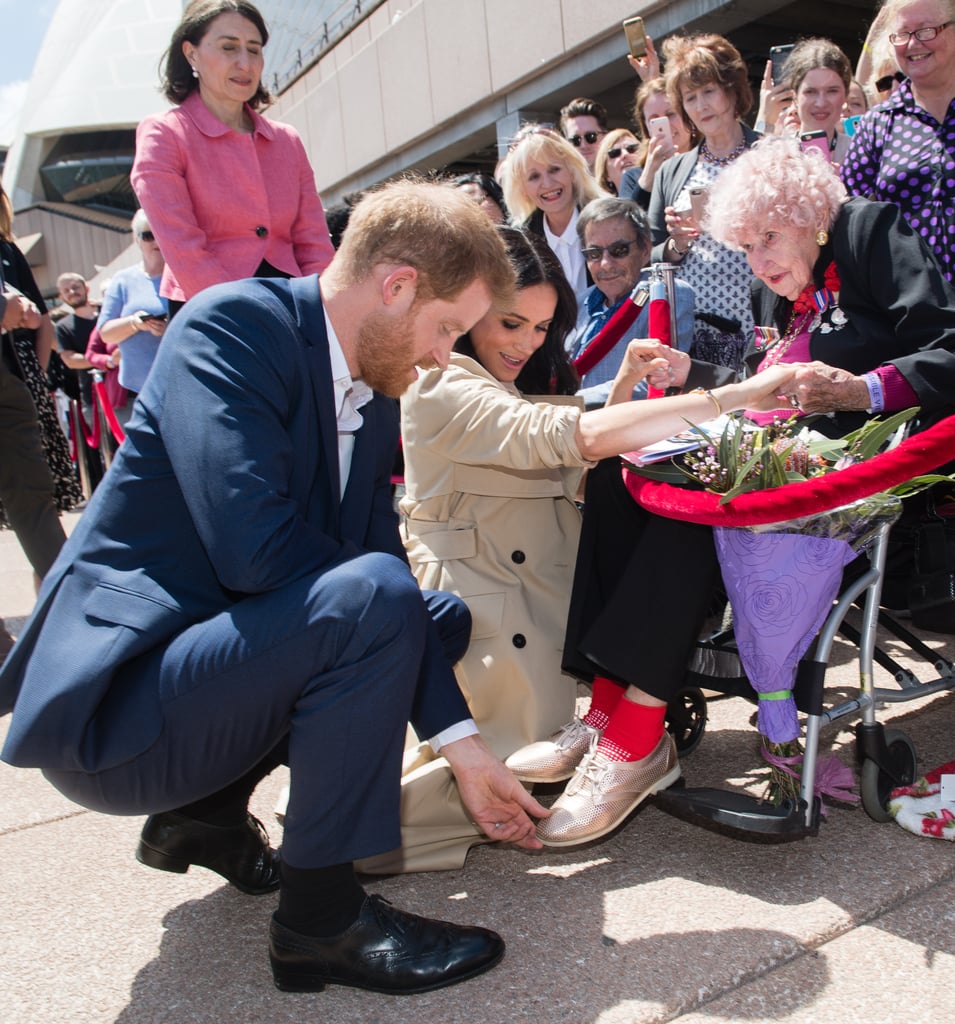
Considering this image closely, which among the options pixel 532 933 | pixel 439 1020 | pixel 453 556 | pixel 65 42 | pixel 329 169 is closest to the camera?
pixel 439 1020

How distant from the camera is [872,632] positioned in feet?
7.13

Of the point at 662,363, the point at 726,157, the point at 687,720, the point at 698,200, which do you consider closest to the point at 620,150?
the point at 726,157

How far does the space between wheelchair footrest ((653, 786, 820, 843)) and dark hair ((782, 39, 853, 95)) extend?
3.16 m

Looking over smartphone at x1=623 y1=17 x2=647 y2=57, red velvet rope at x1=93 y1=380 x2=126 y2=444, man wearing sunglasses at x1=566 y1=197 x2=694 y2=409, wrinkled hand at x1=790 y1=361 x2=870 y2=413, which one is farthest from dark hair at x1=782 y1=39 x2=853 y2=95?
red velvet rope at x1=93 y1=380 x2=126 y2=444

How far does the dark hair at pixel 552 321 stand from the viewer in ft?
9.01

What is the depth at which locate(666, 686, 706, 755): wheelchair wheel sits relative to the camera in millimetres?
2717

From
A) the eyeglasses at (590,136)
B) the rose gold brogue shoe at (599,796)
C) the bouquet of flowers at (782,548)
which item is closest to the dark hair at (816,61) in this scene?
the eyeglasses at (590,136)

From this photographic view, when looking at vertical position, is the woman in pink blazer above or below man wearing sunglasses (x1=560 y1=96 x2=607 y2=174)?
below

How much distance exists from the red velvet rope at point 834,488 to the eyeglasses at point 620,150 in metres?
3.84

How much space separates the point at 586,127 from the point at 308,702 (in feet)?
16.0

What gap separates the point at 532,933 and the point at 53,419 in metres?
3.61

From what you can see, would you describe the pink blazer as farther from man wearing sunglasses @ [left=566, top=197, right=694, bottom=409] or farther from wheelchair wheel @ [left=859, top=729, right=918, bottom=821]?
wheelchair wheel @ [left=859, top=729, right=918, bottom=821]

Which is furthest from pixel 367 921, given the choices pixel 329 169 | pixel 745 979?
pixel 329 169

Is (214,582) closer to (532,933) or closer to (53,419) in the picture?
(532,933)
